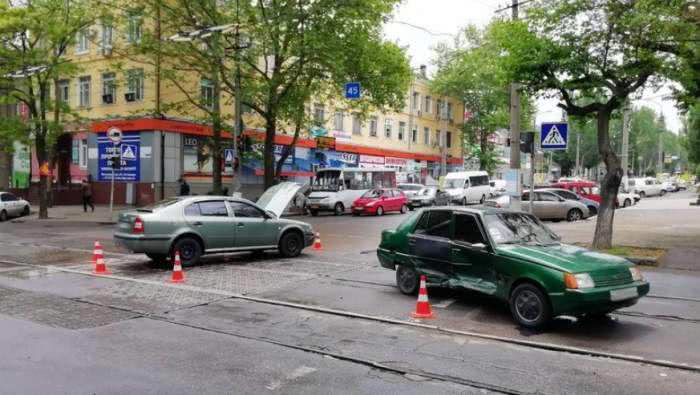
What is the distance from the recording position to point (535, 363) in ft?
19.6

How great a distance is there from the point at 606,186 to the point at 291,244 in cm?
779

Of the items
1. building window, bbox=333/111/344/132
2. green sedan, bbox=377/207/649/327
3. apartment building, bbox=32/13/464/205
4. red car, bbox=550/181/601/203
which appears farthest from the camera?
building window, bbox=333/111/344/132

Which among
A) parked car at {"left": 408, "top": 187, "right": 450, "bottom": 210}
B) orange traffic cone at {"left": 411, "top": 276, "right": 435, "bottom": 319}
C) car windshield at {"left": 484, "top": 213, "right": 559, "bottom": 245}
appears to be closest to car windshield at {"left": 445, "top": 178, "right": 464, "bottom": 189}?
parked car at {"left": 408, "top": 187, "right": 450, "bottom": 210}

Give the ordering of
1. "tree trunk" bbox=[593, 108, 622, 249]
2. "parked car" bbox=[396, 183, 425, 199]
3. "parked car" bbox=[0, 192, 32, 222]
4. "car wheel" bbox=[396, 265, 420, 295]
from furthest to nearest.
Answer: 1. "parked car" bbox=[396, 183, 425, 199]
2. "parked car" bbox=[0, 192, 32, 222]
3. "tree trunk" bbox=[593, 108, 622, 249]
4. "car wheel" bbox=[396, 265, 420, 295]

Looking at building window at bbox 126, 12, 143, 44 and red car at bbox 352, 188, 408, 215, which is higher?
building window at bbox 126, 12, 143, 44

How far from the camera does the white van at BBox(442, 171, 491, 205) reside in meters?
37.5

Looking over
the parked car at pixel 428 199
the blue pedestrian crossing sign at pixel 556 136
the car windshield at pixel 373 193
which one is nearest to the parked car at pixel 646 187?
the parked car at pixel 428 199

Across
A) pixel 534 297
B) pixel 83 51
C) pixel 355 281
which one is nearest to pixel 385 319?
pixel 534 297

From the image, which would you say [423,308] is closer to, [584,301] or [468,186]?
[584,301]

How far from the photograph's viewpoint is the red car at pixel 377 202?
29.5m

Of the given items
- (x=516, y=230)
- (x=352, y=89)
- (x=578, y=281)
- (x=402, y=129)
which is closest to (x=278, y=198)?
(x=516, y=230)

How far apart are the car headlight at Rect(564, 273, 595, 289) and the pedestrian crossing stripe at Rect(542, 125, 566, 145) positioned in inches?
285

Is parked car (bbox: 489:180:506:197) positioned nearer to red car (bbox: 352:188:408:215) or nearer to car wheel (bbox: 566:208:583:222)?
red car (bbox: 352:188:408:215)

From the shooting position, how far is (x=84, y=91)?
35594mm
